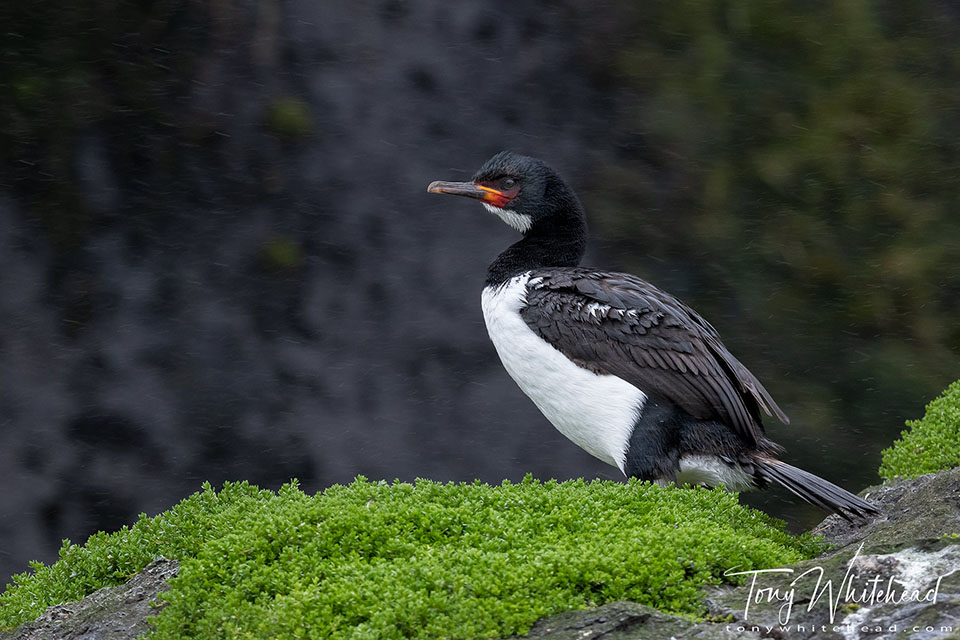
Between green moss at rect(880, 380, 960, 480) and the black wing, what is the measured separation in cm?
118

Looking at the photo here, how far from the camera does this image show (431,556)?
359 centimetres

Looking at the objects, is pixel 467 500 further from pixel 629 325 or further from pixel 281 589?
pixel 629 325

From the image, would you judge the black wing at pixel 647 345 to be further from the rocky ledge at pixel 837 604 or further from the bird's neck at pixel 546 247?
the rocky ledge at pixel 837 604

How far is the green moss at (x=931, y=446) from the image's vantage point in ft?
18.2

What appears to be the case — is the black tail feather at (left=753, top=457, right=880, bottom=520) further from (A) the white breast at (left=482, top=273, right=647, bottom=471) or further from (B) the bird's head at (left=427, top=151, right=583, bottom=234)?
(B) the bird's head at (left=427, top=151, right=583, bottom=234)

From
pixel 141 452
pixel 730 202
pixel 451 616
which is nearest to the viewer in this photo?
pixel 451 616

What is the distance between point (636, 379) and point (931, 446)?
194cm

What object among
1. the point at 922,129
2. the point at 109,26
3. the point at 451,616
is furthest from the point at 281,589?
the point at 922,129

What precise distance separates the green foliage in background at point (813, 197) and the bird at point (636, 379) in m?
4.71

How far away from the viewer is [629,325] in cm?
490

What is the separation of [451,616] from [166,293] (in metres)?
6.91

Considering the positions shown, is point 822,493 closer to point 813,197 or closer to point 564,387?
point 564,387

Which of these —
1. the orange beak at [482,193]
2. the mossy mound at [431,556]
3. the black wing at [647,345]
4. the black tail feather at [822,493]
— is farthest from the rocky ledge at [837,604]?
the orange beak at [482,193]

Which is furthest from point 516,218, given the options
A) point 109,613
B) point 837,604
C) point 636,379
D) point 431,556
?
point 837,604
